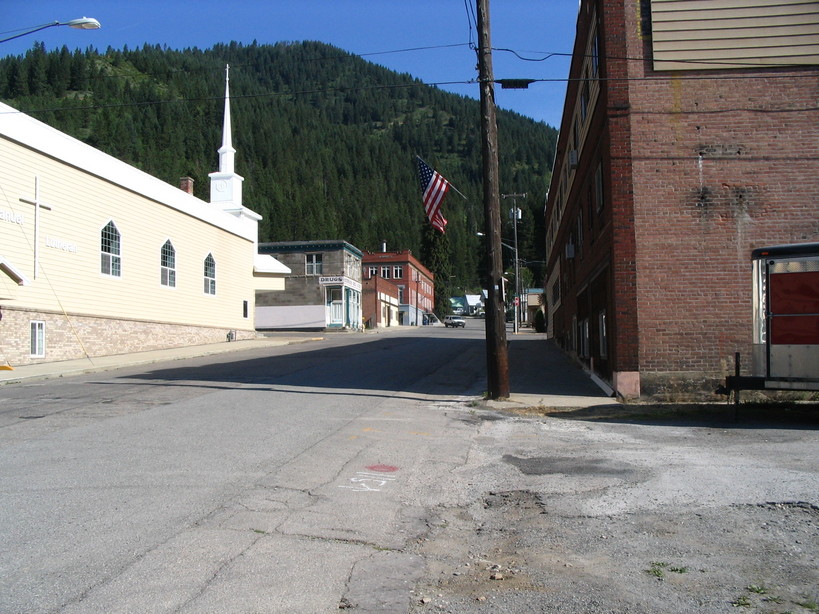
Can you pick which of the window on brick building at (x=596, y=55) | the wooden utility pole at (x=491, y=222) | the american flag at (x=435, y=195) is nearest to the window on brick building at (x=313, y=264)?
the american flag at (x=435, y=195)

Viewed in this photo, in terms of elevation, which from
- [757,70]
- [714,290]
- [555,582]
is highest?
[757,70]

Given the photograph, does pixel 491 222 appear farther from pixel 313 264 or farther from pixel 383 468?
pixel 313 264

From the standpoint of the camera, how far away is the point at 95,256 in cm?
2675

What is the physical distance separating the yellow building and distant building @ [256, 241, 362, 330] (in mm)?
22321

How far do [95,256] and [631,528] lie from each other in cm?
2499

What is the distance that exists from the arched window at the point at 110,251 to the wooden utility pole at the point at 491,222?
59.7 ft

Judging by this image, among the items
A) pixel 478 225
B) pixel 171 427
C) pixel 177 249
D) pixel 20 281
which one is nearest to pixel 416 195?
pixel 478 225

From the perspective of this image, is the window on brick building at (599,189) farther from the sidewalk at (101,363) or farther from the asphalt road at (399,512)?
the sidewalk at (101,363)

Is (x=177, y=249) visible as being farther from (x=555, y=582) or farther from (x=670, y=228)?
(x=555, y=582)

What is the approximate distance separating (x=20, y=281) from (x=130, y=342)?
7.02 m

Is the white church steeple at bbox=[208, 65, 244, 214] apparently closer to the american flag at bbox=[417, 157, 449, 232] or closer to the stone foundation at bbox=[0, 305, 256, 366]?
the stone foundation at bbox=[0, 305, 256, 366]

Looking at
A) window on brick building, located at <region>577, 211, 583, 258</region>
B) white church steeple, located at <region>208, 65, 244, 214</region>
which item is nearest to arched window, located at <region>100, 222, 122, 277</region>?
white church steeple, located at <region>208, 65, 244, 214</region>

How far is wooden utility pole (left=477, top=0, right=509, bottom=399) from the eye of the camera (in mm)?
14492

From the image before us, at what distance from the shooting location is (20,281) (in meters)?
22.2
